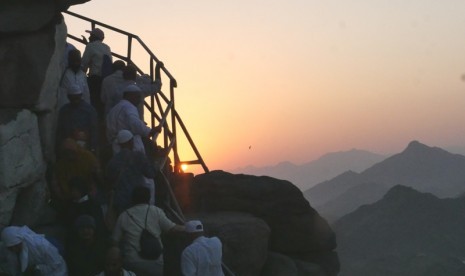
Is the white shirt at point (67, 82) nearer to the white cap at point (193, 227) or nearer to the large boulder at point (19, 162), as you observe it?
the large boulder at point (19, 162)

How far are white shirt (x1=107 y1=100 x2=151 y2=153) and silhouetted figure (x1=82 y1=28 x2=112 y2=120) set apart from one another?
2439 mm

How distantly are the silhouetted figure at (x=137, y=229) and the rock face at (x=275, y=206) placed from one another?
6.18 m

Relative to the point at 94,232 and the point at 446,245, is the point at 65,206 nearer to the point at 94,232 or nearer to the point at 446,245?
the point at 94,232

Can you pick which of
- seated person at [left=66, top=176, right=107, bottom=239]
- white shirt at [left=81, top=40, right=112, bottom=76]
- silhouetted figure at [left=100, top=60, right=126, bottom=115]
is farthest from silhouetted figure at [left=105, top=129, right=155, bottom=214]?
white shirt at [left=81, top=40, right=112, bottom=76]

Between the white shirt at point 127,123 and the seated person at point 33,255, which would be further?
the white shirt at point 127,123

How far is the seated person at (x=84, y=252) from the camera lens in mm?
8172

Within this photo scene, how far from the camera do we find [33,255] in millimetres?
8023

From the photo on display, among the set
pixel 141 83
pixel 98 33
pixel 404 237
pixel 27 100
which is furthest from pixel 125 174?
pixel 404 237

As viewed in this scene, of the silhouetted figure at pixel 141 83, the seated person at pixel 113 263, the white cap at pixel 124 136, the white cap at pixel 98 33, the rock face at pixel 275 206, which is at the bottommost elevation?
the rock face at pixel 275 206

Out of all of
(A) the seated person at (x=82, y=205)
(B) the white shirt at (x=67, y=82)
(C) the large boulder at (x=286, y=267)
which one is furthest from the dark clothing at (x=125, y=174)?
(C) the large boulder at (x=286, y=267)

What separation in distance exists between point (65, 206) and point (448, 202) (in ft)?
499

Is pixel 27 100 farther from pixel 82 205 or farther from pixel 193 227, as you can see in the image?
pixel 193 227

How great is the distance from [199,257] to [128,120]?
9.74 feet

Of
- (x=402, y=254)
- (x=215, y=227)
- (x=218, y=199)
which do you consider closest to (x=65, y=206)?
(x=215, y=227)
